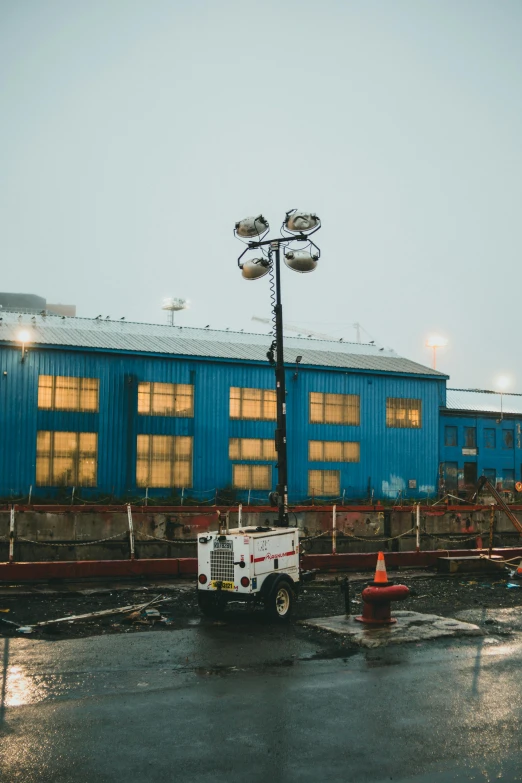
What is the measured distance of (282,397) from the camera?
17.7 metres

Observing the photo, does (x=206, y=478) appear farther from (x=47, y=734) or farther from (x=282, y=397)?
(x=47, y=734)

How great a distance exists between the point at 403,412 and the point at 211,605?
32.4 m

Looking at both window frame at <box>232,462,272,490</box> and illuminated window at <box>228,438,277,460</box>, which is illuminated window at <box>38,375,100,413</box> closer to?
illuminated window at <box>228,438,277,460</box>

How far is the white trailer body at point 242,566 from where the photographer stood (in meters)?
13.2

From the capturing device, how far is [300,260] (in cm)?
1728

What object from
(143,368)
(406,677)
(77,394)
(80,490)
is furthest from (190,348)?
(406,677)

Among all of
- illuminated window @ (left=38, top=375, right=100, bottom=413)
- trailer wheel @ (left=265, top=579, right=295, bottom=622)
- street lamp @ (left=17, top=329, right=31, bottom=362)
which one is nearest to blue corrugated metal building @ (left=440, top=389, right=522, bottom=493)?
illuminated window @ (left=38, top=375, right=100, bottom=413)

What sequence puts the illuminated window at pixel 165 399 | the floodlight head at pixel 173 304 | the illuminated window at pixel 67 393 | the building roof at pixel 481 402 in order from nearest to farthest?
the illuminated window at pixel 67 393 → the illuminated window at pixel 165 399 → the building roof at pixel 481 402 → the floodlight head at pixel 173 304

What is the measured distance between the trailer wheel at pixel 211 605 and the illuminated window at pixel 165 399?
2442 centimetres

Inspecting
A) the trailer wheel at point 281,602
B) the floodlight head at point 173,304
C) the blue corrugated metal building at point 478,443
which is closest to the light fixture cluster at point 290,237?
the trailer wheel at point 281,602

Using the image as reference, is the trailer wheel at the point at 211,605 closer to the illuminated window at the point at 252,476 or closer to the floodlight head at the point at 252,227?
the floodlight head at the point at 252,227

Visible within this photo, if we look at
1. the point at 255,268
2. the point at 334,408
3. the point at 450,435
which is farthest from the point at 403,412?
the point at 255,268

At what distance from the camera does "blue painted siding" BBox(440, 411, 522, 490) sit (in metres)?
49.7

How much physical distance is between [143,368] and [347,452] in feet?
41.9
